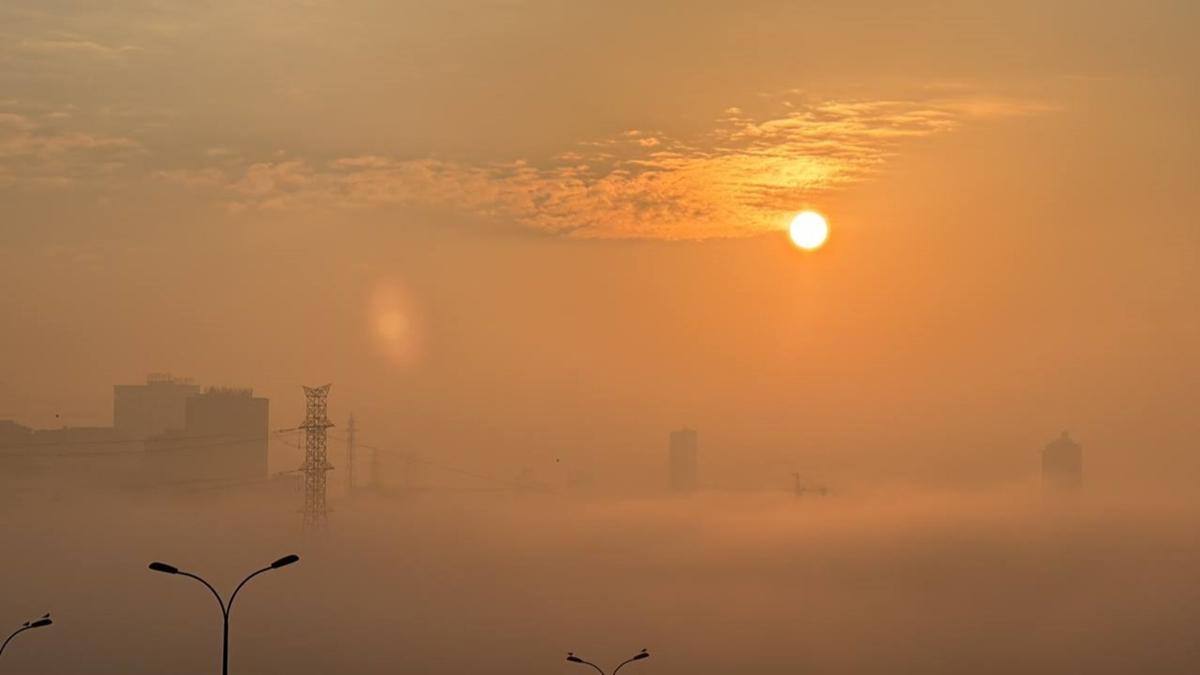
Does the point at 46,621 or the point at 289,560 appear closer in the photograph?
the point at 289,560

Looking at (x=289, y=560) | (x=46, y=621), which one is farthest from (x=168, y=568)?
(x=46, y=621)

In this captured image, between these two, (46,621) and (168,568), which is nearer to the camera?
(168,568)

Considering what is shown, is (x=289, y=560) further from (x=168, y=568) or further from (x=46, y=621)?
(x=46, y=621)
